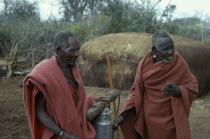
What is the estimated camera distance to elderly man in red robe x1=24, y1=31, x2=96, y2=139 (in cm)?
194

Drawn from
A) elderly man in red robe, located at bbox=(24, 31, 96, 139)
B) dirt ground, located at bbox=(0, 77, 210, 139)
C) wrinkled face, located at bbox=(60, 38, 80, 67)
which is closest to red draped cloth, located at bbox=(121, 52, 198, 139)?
elderly man in red robe, located at bbox=(24, 31, 96, 139)

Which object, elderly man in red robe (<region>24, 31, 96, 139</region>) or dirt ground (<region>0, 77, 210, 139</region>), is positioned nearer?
elderly man in red robe (<region>24, 31, 96, 139</region>)

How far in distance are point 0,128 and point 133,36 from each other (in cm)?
434

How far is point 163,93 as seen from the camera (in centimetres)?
267

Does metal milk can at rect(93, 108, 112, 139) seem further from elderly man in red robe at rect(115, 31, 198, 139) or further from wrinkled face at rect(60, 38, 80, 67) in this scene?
elderly man in red robe at rect(115, 31, 198, 139)

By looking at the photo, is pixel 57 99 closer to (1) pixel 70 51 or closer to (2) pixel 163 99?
(1) pixel 70 51

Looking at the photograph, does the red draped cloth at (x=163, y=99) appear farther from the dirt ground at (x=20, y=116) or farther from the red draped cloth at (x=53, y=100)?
the dirt ground at (x=20, y=116)

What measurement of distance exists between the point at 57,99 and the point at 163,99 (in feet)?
4.00

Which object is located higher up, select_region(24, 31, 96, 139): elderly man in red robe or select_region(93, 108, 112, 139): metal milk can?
select_region(24, 31, 96, 139): elderly man in red robe

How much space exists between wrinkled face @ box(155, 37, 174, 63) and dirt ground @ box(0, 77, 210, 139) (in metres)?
2.59

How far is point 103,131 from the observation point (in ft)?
7.33

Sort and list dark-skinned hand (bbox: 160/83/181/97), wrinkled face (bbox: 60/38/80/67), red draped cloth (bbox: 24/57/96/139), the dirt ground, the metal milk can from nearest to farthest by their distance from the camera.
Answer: red draped cloth (bbox: 24/57/96/139)
wrinkled face (bbox: 60/38/80/67)
the metal milk can
dark-skinned hand (bbox: 160/83/181/97)
the dirt ground

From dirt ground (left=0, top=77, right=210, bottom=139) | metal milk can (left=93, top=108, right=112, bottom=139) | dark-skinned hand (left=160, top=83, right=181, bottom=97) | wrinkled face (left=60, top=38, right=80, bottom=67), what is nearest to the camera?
wrinkled face (left=60, top=38, right=80, bottom=67)

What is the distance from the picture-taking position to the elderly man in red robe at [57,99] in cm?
→ 194
